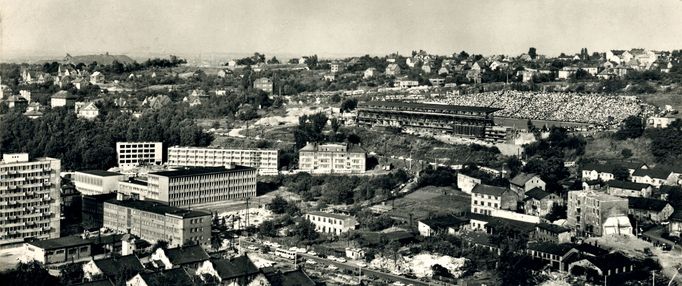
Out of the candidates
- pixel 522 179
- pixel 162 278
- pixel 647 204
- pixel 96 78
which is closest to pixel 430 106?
pixel 522 179

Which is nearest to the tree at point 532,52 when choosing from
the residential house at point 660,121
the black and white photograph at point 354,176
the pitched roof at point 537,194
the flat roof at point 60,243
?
the black and white photograph at point 354,176

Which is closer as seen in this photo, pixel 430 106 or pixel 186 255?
pixel 186 255

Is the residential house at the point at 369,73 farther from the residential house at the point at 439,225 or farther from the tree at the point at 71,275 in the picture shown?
the tree at the point at 71,275

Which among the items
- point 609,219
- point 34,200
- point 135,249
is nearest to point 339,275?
point 135,249

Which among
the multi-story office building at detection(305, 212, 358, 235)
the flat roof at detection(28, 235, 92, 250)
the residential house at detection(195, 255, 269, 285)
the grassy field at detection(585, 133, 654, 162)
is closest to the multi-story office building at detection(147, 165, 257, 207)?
the multi-story office building at detection(305, 212, 358, 235)

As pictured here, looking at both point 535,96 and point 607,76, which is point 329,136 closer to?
point 535,96

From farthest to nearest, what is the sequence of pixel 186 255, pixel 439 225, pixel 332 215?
pixel 332 215 → pixel 439 225 → pixel 186 255

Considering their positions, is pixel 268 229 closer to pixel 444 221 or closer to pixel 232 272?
pixel 444 221
